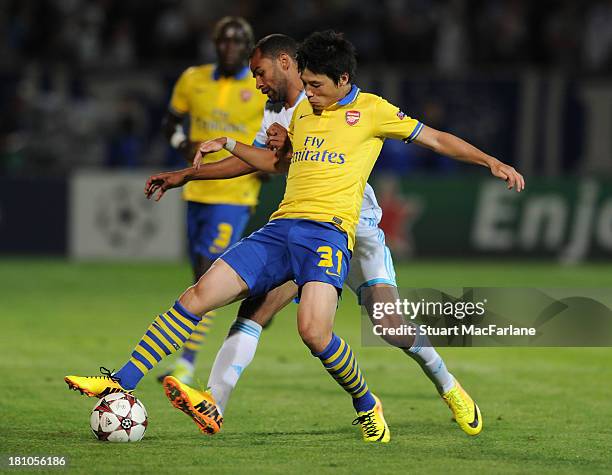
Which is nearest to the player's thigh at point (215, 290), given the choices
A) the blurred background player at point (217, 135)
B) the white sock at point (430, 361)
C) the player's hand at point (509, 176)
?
the white sock at point (430, 361)

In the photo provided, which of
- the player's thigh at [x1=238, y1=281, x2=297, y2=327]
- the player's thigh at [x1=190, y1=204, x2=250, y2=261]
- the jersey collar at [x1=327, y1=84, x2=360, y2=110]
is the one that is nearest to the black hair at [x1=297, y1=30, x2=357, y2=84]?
the jersey collar at [x1=327, y1=84, x2=360, y2=110]

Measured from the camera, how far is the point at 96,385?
7.18m

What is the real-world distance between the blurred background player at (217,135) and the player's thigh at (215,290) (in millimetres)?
2707

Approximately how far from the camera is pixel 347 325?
1339cm

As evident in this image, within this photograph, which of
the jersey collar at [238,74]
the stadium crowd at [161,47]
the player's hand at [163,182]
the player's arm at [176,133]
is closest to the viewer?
the player's hand at [163,182]

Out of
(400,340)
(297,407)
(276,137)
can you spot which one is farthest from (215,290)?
(297,407)

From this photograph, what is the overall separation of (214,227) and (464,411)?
297cm

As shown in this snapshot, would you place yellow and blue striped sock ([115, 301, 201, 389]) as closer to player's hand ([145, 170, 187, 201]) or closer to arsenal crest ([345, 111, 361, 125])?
player's hand ([145, 170, 187, 201])

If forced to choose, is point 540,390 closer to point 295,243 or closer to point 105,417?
point 295,243

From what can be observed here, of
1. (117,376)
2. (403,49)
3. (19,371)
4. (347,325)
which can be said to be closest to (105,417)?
(117,376)

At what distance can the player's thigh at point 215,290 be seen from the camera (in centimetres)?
723

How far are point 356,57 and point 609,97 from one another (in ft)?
52.0

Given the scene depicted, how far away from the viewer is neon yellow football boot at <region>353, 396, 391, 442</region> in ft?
24.7

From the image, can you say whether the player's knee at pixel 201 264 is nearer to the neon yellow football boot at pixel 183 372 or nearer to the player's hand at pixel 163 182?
the neon yellow football boot at pixel 183 372
